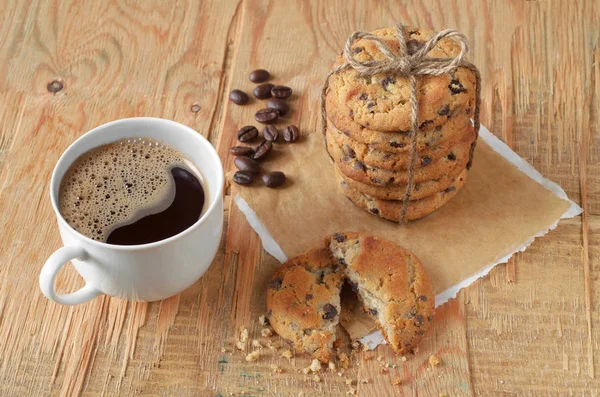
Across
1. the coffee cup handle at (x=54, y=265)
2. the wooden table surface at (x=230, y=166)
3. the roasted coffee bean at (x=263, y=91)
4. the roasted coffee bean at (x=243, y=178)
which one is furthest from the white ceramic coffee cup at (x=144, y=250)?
the roasted coffee bean at (x=263, y=91)

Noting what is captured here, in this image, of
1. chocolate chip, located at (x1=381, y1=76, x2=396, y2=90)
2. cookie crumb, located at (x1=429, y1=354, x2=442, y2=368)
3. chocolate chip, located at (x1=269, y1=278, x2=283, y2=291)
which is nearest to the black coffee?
chocolate chip, located at (x1=269, y1=278, x2=283, y2=291)

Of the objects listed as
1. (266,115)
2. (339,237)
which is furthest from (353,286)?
(266,115)

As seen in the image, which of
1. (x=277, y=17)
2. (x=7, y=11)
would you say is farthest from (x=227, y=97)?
(x=7, y=11)

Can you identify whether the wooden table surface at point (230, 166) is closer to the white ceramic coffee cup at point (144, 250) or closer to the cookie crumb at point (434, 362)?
the cookie crumb at point (434, 362)

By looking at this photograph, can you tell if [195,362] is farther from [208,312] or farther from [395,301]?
[395,301]

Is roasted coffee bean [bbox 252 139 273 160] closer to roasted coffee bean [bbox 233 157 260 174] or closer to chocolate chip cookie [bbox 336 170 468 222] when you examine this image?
roasted coffee bean [bbox 233 157 260 174]
